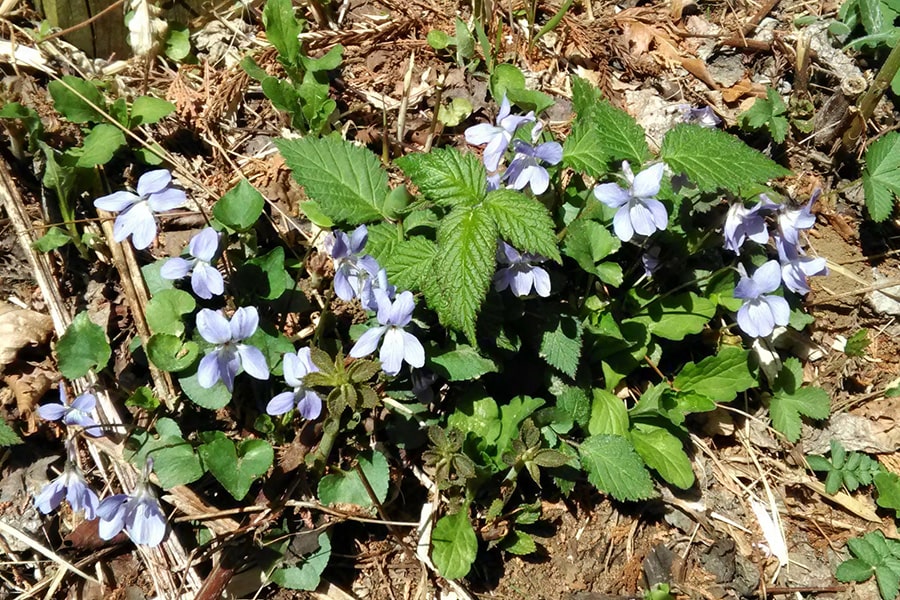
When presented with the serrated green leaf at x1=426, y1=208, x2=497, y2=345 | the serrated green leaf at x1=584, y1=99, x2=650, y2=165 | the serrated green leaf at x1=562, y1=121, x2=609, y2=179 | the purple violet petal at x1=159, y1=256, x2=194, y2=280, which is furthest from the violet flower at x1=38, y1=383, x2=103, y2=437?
Answer: the serrated green leaf at x1=584, y1=99, x2=650, y2=165

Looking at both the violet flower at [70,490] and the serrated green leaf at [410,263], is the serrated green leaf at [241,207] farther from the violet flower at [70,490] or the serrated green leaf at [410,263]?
the violet flower at [70,490]

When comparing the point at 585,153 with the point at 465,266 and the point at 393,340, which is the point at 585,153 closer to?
the point at 465,266

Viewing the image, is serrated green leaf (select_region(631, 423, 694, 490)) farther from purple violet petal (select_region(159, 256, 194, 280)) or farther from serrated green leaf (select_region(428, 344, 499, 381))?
purple violet petal (select_region(159, 256, 194, 280))

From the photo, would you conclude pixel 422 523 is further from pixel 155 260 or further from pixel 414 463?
pixel 155 260

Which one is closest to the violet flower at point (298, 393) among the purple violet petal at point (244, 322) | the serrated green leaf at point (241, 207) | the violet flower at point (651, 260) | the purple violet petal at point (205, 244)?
the purple violet petal at point (244, 322)

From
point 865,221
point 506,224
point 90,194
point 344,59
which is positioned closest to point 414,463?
point 506,224
